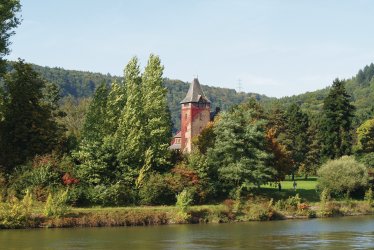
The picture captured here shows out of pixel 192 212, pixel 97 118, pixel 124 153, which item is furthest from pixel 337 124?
pixel 97 118

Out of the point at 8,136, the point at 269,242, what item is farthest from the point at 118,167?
the point at 269,242

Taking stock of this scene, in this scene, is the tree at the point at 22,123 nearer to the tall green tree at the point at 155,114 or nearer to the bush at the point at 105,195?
the bush at the point at 105,195

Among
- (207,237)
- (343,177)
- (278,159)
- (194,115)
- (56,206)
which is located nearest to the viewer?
(207,237)

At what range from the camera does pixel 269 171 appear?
5741cm

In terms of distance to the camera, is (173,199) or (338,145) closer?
(173,199)

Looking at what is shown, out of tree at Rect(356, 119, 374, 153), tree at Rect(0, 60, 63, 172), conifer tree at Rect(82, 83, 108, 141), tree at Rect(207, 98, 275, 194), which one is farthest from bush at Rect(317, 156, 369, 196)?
tree at Rect(0, 60, 63, 172)

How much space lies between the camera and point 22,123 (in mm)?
52844

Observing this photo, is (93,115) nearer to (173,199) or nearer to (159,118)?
(159,118)

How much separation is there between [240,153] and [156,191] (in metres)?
10.5

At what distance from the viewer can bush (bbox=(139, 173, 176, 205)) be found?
50562 millimetres

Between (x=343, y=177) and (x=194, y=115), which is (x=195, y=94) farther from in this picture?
(x=343, y=177)

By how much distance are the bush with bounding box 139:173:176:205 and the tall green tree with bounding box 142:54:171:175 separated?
3.89 m

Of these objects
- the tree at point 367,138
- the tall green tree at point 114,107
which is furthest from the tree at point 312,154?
the tall green tree at point 114,107

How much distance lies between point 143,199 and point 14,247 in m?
21.3
